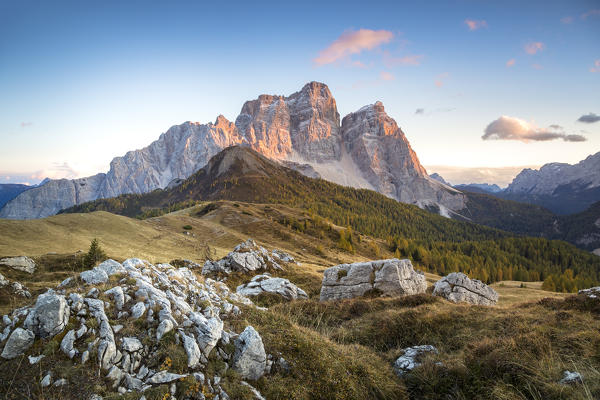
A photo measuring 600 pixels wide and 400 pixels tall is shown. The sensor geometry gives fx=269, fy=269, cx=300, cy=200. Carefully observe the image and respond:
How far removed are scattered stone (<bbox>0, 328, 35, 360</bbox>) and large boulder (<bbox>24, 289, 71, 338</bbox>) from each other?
27 cm

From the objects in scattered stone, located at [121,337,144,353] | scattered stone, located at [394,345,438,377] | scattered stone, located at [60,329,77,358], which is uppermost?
scattered stone, located at [60,329,77,358]

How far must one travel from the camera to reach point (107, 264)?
44.0ft

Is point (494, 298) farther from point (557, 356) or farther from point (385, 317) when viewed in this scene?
point (557, 356)

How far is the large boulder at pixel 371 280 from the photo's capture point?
87.6 ft

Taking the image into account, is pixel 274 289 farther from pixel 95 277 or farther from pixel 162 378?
pixel 162 378

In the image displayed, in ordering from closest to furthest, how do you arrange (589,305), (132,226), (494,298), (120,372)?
(120,372) → (589,305) → (494,298) → (132,226)

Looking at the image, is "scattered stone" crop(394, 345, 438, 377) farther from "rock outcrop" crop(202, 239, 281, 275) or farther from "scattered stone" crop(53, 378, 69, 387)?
"rock outcrop" crop(202, 239, 281, 275)

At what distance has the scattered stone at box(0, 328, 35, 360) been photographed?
7133 mm

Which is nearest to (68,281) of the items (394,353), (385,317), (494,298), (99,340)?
(99,340)

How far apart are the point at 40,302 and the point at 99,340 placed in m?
2.29

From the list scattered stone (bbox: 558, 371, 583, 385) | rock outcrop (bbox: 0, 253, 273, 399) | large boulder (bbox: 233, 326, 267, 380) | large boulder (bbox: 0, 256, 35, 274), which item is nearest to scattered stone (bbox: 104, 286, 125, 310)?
rock outcrop (bbox: 0, 253, 273, 399)

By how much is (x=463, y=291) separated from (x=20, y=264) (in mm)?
42301

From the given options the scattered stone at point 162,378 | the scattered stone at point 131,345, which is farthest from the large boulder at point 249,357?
the scattered stone at point 131,345

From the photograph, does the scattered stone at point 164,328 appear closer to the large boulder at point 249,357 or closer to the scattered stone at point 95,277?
the large boulder at point 249,357
